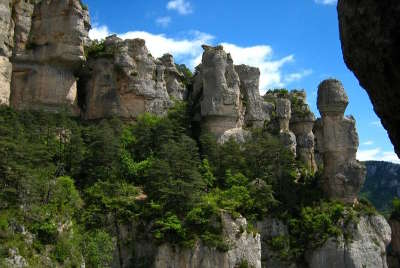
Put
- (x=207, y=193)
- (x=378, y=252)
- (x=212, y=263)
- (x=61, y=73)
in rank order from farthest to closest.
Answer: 1. (x=61, y=73)
2. (x=378, y=252)
3. (x=207, y=193)
4. (x=212, y=263)

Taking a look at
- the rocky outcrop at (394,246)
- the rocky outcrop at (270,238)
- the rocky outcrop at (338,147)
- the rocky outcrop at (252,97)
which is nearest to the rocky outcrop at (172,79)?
the rocky outcrop at (252,97)

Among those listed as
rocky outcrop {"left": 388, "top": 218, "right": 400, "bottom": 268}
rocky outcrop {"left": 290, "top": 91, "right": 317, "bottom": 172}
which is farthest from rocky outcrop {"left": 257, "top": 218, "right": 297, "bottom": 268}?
rocky outcrop {"left": 290, "top": 91, "right": 317, "bottom": 172}

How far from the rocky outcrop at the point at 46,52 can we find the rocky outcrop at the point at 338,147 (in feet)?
67.3

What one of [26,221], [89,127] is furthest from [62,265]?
[89,127]

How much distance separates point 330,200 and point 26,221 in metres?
24.9

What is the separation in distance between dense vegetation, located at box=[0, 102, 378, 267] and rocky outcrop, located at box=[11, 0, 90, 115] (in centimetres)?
380

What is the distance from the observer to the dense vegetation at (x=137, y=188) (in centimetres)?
2850

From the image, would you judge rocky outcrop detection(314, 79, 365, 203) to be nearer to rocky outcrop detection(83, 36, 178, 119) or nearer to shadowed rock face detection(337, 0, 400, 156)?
rocky outcrop detection(83, 36, 178, 119)

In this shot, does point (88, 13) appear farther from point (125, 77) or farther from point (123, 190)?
point (123, 190)

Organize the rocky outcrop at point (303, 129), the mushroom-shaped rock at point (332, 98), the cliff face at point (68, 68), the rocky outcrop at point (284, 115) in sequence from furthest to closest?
1. the rocky outcrop at point (303, 129)
2. the rocky outcrop at point (284, 115)
3. the mushroom-shaped rock at point (332, 98)
4. the cliff face at point (68, 68)

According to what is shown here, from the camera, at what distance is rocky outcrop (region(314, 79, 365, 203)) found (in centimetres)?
4444

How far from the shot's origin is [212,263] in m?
32.5

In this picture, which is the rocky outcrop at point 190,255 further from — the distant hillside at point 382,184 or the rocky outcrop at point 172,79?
the distant hillside at point 382,184

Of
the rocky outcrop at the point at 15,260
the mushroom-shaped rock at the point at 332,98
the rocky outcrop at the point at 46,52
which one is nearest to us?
the rocky outcrop at the point at 15,260
